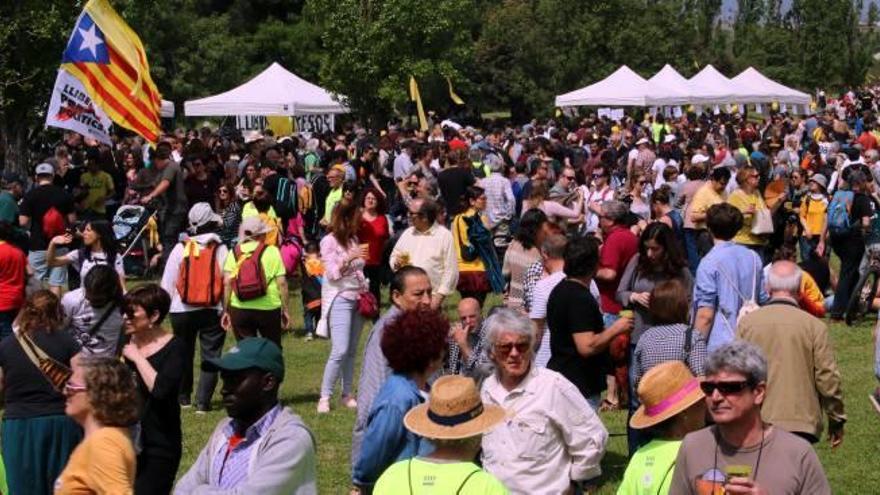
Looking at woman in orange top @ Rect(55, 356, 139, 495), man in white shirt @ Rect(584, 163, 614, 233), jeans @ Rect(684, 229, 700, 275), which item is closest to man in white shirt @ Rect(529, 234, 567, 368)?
woman in orange top @ Rect(55, 356, 139, 495)

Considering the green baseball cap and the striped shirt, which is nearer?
the green baseball cap

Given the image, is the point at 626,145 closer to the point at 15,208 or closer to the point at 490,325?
the point at 15,208

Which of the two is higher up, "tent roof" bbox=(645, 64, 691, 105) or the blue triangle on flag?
the blue triangle on flag

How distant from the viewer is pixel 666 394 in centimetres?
560

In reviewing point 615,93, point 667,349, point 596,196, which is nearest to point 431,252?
point 667,349

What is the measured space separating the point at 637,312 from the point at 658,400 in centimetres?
444

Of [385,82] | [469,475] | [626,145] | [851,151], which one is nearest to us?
[469,475]

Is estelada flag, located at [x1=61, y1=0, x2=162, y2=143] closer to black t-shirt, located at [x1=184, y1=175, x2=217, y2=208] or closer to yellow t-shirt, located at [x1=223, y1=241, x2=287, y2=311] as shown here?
black t-shirt, located at [x1=184, y1=175, x2=217, y2=208]

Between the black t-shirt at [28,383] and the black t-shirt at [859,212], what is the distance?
35.3ft

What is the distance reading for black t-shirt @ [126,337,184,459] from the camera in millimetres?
7422

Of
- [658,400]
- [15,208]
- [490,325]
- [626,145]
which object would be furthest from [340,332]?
[626,145]

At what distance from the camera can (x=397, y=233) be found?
20.3 metres

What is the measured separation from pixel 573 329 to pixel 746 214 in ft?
21.8

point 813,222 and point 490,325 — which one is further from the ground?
point 490,325
